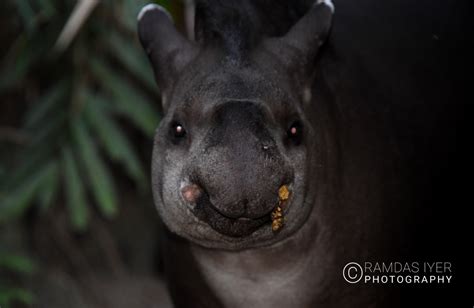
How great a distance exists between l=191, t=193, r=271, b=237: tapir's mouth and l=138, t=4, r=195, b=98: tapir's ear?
560 millimetres

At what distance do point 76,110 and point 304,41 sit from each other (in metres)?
2.94

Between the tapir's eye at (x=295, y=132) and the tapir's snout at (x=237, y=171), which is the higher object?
the tapir's snout at (x=237, y=171)

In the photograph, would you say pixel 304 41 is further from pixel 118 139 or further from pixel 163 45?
pixel 118 139

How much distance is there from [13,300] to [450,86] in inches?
138

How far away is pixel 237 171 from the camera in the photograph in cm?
354

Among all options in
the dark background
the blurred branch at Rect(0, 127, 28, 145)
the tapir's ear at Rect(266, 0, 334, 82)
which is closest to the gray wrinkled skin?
the tapir's ear at Rect(266, 0, 334, 82)

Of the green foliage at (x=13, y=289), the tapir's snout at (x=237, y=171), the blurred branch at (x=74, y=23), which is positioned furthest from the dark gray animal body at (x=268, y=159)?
the green foliage at (x=13, y=289)

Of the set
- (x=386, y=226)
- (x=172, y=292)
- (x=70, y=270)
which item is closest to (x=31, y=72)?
(x=70, y=270)

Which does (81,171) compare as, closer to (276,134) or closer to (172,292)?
(172,292)

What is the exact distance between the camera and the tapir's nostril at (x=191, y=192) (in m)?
3.70

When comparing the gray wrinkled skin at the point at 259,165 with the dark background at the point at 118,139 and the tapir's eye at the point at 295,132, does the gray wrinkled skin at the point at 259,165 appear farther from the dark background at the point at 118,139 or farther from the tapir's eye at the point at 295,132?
the dark background at the point at 118,139

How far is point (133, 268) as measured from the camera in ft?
26.0

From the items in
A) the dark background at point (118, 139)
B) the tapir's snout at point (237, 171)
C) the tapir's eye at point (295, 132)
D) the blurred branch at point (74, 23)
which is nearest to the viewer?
the tapir's snout at point (237, 171)

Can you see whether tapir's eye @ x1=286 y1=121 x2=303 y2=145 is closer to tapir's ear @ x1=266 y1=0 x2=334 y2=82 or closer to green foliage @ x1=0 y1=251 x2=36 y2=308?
tapir's ear @ x1=266 y1=0 x2=334 y2=82
